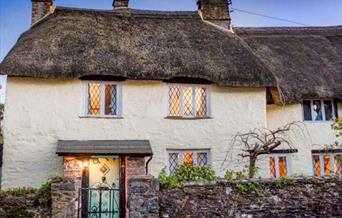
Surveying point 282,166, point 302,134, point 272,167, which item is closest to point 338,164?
point 302,134

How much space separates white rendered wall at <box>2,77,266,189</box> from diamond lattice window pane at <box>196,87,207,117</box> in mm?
318

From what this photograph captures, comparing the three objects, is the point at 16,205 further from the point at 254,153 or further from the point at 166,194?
the point at 254,153

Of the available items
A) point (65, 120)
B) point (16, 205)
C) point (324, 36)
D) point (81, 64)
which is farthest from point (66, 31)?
point (324, 36)

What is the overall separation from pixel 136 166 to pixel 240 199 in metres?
4.42

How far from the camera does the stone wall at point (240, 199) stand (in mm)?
7789

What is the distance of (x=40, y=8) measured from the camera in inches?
622

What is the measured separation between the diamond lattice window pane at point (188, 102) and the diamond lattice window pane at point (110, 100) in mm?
2550

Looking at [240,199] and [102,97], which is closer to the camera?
[240,199]

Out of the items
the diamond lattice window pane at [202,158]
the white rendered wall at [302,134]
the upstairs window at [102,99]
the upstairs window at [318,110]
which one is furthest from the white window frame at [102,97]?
the upstairs window at [318,110]

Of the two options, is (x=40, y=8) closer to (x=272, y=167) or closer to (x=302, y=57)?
(x=272, y=167)

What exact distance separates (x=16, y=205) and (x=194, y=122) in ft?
23.6

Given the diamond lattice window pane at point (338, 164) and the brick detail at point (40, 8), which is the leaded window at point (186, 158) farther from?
the brick detail at point (40, 8)

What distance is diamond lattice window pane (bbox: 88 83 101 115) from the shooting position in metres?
13.1

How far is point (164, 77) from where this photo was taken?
1317 cm
